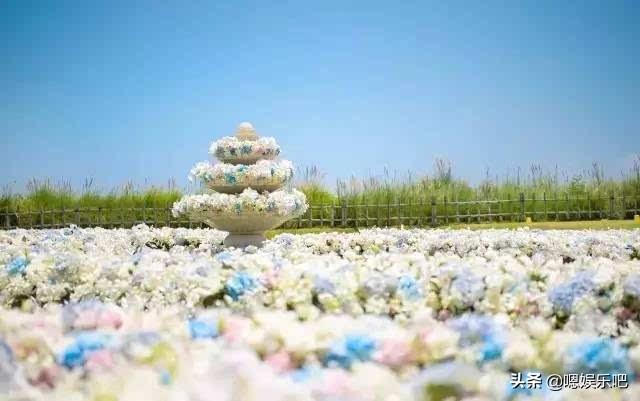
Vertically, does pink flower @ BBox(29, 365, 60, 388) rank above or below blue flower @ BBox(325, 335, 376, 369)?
below

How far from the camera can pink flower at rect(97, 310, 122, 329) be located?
346 cm

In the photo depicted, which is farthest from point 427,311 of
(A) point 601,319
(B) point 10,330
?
(B) point 10,330

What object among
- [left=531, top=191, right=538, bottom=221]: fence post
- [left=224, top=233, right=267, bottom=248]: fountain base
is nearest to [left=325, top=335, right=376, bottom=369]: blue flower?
[left=224, top=233, right=267, bottom=248]: fountain base

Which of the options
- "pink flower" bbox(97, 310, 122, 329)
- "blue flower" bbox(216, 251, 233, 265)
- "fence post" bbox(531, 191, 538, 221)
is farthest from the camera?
"fence post" bbox(531, 191, 538, 221)

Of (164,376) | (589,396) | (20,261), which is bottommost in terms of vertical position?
(589,396)

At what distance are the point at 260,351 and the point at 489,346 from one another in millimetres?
1046

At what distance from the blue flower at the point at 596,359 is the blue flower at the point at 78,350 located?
7.00ft

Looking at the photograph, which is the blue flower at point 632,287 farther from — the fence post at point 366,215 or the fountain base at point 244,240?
the fence post at point 366,215

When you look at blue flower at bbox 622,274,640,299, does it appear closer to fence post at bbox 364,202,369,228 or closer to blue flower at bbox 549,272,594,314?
blue flower at bbox 549,272,594,314

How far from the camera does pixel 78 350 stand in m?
3.05

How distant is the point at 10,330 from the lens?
3.39m

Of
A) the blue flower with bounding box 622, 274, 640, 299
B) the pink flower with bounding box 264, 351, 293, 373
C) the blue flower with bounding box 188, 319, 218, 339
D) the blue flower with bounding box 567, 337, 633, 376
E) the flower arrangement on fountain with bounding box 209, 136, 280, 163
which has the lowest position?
the blue flower with bounding box 567, 337, 633, 376

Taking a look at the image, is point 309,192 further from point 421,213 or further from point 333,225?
point 421,213

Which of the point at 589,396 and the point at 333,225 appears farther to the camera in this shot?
the point at 333,225
